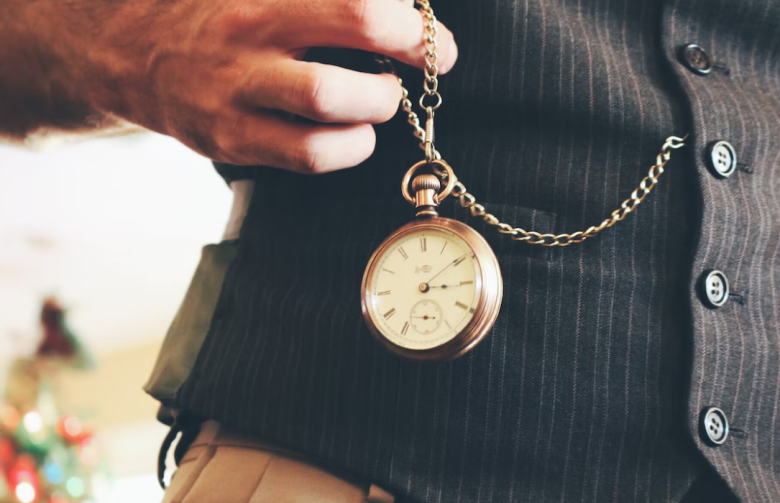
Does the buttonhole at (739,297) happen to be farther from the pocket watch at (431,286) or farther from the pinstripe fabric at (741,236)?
the pocket watch at (431,286)

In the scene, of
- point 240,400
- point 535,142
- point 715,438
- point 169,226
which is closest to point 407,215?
point 535,142

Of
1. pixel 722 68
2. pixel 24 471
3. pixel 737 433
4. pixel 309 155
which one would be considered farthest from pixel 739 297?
pixel 24 471

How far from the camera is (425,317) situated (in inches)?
30.9

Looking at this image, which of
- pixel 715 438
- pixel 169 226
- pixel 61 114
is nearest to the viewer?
pixel 715 438

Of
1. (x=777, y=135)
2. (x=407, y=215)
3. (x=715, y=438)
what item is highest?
(x=777, y=135)

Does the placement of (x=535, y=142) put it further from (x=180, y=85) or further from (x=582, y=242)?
(x=180, y=85)

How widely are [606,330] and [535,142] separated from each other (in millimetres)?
268

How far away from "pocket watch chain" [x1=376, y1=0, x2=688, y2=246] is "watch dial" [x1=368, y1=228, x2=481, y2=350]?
2.9 inches

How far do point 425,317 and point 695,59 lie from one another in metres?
0.55

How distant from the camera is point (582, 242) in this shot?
812 mm

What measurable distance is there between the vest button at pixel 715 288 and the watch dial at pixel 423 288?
295 mm

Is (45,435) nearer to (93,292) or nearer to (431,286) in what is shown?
(93,292)

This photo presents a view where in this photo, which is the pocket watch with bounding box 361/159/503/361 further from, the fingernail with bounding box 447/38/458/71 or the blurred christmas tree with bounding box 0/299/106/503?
the blurred christmas tree with bounding box 0/299/106/503

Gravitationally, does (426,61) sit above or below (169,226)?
above
